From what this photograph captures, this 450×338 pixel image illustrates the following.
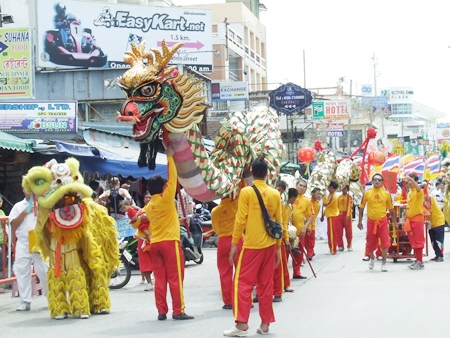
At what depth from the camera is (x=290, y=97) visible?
129 ft

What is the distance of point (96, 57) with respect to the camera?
32812mm

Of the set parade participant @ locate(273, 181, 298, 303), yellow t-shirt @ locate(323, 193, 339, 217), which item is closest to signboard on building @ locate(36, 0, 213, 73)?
yellow t-shirt @ locate(323, 193, 339, 217)

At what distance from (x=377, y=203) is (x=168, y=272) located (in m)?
6.27

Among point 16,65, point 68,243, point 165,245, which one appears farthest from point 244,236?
point 16,65

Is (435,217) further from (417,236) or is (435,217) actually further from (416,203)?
(417,236)

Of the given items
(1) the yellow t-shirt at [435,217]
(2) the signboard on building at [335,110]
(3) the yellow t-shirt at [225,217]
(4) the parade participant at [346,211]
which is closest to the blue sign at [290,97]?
(2) the signboard on building at [335,110]

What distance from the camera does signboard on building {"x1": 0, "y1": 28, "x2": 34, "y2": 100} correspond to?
21703 mm

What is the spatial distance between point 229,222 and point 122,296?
9.73ft

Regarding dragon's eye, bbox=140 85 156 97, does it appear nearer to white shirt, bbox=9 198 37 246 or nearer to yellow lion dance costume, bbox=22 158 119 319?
yellow lion dance costume, bbox=22 158 119 319

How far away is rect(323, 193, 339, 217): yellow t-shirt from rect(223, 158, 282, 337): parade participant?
10.7 metres

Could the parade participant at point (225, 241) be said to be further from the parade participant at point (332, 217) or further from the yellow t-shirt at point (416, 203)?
→ the parade participant at point (332, 217)

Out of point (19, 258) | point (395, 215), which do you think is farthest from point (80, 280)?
point (395, 215)

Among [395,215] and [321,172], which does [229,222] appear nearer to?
[395,215]

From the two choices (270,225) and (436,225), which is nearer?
(270,225)
